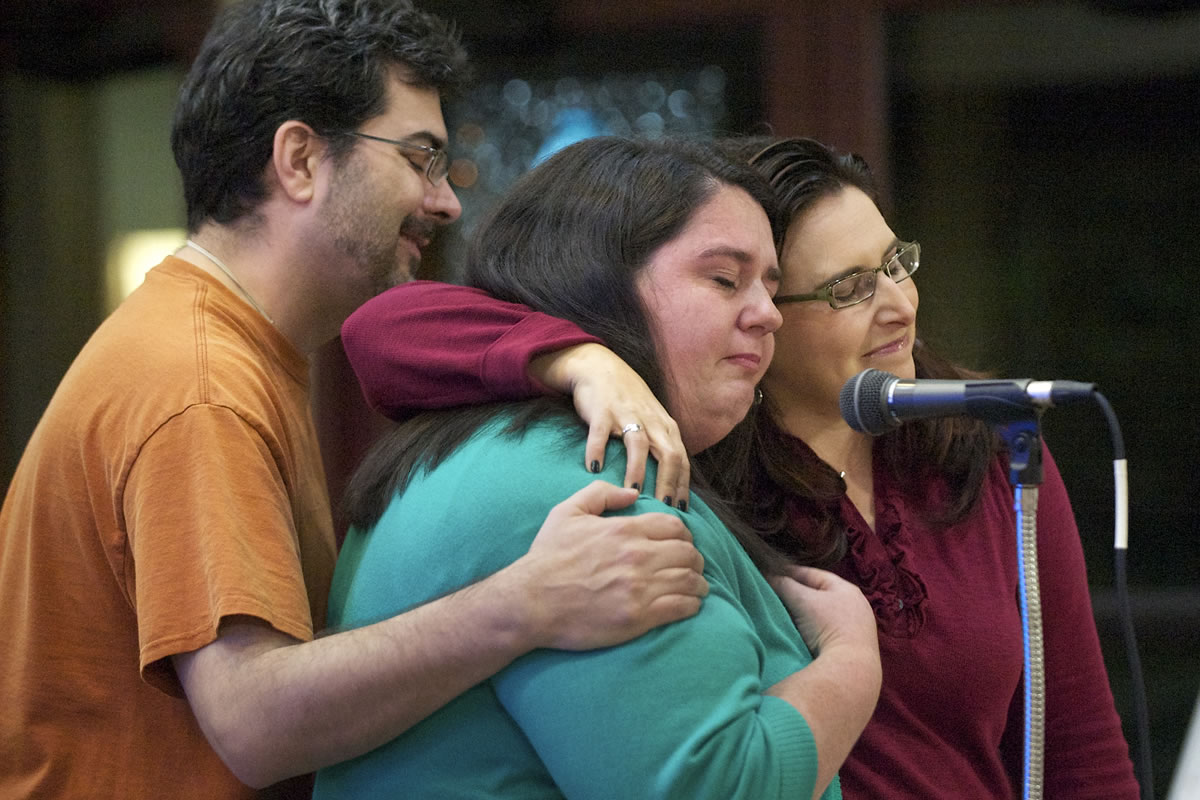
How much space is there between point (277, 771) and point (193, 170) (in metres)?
0.97

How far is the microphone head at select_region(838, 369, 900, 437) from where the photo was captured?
1262 millimetres

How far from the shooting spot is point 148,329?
1.58 m

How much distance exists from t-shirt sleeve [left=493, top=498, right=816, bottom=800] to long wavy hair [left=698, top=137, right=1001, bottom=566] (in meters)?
0.50

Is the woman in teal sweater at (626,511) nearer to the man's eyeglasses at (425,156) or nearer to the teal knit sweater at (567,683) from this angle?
the teal knit sweater at (567,683)

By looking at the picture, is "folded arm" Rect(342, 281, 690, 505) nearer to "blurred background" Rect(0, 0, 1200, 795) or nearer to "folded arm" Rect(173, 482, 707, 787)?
"folded arm" Rect(173, 482, 707, 787)

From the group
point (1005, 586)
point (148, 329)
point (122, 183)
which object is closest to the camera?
point (148, 329)

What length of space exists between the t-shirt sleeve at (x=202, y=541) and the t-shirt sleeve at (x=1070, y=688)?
1.02 m

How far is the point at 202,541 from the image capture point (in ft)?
4.55

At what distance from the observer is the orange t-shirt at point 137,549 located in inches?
55.0


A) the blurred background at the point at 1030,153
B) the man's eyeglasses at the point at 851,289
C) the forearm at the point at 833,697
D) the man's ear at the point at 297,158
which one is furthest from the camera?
the blurred background at the point at 1030,153

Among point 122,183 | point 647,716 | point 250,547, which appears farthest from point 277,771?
point 122,183

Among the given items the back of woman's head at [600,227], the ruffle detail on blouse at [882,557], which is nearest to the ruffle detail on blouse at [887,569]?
the ruffle detail on blouse at [882,557]

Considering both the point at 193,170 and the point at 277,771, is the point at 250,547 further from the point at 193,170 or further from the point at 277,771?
the point at 193,170

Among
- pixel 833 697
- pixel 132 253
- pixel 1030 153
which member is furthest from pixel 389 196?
pixel 132 253
